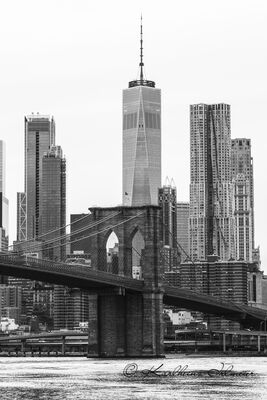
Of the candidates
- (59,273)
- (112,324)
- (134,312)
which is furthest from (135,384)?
(134,312)

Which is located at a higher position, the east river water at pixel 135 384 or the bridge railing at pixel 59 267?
the bridge railing at pixel 59 267

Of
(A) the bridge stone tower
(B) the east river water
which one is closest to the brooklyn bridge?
(A) the bridge stone tower

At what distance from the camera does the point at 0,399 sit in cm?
6669

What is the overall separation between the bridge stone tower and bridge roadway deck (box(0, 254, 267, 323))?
3.94ft

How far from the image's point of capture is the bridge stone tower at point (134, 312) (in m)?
128

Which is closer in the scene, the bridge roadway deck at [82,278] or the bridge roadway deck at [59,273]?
the bridge roadway deck at [59,273]

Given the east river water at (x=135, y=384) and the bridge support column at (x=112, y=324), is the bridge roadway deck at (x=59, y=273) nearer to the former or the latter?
the bridge support column at (x=112, y=324)

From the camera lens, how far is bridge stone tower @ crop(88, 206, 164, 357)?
420 feet

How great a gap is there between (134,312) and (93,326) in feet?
12.5

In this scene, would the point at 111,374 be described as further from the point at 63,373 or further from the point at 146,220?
the point at 146,220

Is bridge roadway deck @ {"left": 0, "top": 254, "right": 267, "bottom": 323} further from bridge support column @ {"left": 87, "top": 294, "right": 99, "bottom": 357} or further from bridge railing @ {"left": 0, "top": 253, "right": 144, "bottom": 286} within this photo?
bridge support column @ {"left": 87, "top": 294, "right": 99, "bottom": 357}

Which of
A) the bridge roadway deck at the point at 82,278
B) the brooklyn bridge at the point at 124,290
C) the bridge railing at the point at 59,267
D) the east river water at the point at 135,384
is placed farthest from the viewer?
the brooklyn bridge at the point at 124,290

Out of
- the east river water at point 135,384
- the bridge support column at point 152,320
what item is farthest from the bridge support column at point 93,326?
the east river water at point 135,384

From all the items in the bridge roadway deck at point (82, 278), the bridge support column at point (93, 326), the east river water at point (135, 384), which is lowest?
the east river water at point (135, 384)
